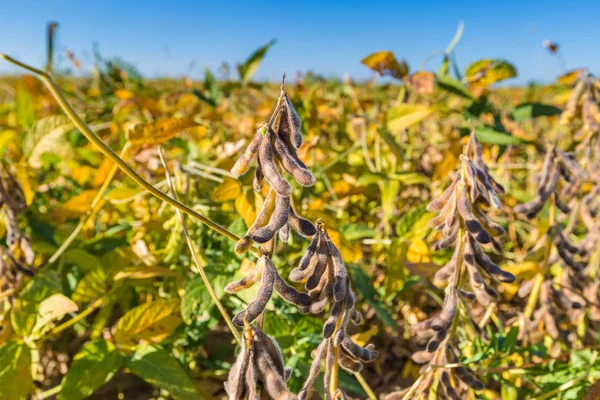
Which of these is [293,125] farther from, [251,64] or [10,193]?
[251,64]

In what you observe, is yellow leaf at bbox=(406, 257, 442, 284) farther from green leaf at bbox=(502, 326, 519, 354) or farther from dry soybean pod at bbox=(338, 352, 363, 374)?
dry soybean pod at bbox=(338, 352, 363, 374)

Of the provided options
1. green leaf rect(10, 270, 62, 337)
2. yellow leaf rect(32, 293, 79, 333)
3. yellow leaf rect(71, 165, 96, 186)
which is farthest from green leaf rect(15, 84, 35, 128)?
yellow leaf rect(32, 293, 79, 333)

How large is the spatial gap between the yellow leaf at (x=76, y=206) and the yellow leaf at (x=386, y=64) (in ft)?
4.25

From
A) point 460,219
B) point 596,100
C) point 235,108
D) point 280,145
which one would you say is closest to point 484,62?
point 596,100

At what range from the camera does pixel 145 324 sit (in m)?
1.58

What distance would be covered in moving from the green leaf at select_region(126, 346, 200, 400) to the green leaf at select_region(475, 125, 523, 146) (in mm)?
1557

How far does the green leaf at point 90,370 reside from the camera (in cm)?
144

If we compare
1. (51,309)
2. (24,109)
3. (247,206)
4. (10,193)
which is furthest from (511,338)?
(24,109)

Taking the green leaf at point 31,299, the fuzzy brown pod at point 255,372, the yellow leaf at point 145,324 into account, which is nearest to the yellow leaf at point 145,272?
the yellow leaf at point 145,324

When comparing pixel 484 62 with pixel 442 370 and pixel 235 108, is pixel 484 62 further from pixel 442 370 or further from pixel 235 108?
pixel 235 108

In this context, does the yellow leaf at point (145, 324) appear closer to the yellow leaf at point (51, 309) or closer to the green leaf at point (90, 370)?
the green leaf at point (90, 370)

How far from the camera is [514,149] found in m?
3.47

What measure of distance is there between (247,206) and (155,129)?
424mm

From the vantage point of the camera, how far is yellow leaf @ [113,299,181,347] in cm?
156
